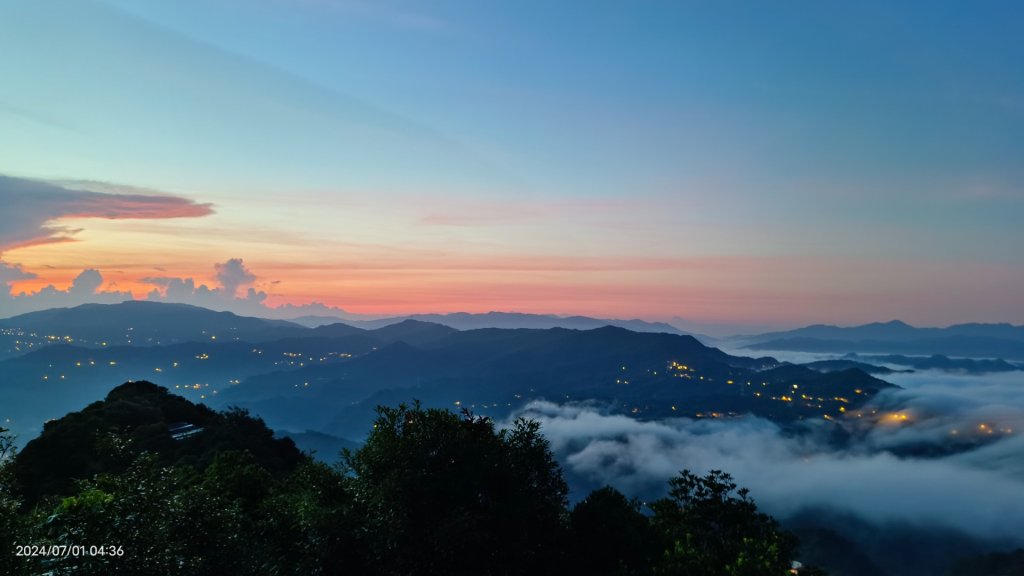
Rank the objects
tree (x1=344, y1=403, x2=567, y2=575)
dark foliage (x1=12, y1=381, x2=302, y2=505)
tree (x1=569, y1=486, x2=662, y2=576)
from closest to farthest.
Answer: tree (x1=344, y1=403, x2=567, y2=575)
tree (x1=569, y1=486, x2=662, y2=576)
dark foliage (x1=12, y1=381, x2=302, y2=505)

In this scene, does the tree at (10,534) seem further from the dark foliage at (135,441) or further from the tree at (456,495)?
the dark foliage at (135,441)

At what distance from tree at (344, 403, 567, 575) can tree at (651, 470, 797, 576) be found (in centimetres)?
776

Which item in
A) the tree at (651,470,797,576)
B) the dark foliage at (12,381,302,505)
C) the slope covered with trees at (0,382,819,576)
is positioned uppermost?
the slope covered with trees at (0,382,819,576)

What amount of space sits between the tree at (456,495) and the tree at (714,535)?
7.76 m

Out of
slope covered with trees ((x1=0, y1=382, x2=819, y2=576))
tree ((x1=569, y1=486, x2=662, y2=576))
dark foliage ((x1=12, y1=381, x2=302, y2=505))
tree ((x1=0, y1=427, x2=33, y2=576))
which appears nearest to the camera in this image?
tree ((x1=0, y1=427, x2=33, y2=576))

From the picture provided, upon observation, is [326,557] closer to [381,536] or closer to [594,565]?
[381,536]

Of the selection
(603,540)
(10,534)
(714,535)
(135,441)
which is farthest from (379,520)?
(135,441)

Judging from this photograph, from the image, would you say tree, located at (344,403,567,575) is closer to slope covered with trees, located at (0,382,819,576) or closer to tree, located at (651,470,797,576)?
slope covered with trees, located at (0,382,819,576)

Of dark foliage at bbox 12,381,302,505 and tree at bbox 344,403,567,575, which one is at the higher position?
tree at bbox 344,403,567,575

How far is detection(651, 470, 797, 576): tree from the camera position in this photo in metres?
26.7

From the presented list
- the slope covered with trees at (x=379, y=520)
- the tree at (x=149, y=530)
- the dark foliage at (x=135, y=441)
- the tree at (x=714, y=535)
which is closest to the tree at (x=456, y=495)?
the slope covered with trees at (x=379, y=520)

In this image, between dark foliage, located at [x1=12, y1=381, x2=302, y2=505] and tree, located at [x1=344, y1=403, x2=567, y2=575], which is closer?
tree, located at [x1=344, y1=403, x2=567, y2=575]

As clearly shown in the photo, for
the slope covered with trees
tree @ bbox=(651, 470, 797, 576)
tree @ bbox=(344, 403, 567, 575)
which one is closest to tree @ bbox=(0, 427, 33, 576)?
the slope covered with trees

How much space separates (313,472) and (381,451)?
327 inches
